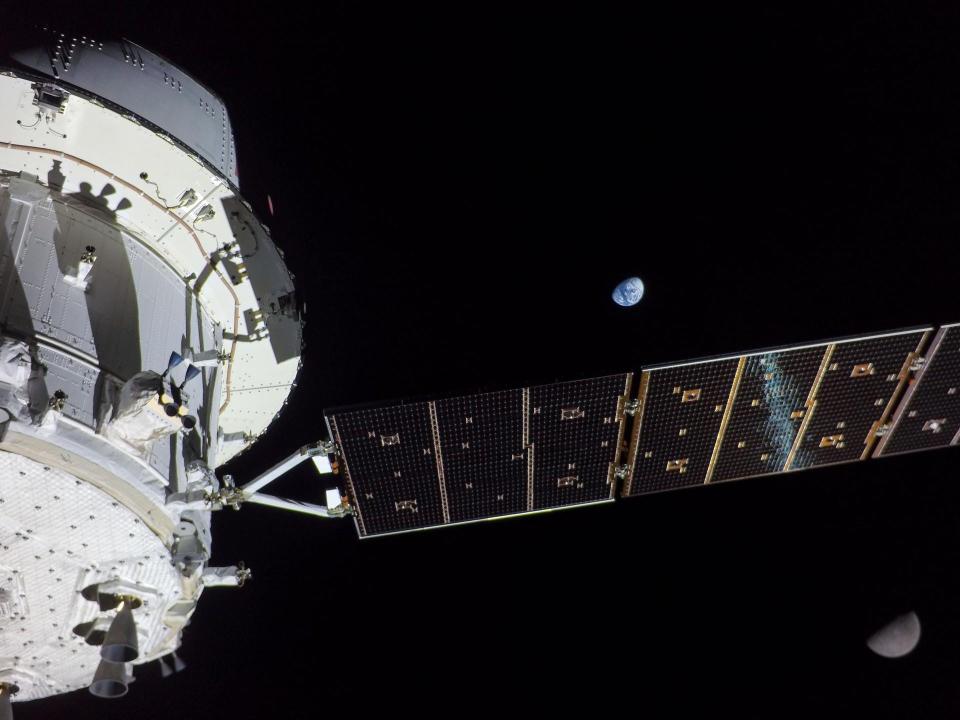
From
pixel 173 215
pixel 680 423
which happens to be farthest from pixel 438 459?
pixel 173 215

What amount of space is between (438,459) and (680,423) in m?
1.83

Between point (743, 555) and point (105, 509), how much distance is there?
581cm

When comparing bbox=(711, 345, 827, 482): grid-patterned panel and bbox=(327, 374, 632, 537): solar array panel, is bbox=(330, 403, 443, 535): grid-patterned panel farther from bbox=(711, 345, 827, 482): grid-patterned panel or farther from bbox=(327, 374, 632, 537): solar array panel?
bbox=(711, 345, 827, 482): grid-patterned panel

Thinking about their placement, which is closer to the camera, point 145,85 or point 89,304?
point 89,304

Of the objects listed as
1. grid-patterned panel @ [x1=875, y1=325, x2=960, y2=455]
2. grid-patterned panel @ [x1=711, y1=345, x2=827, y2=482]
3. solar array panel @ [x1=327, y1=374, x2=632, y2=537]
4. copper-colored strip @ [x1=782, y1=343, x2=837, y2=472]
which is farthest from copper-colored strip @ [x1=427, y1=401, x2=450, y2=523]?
grid-patterned panel @ [x1=875, y1=325, x2=960, y2=455]

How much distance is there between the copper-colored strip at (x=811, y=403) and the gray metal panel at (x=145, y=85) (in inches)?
167

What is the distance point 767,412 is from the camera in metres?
6.50

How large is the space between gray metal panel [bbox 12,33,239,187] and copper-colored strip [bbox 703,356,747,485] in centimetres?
364

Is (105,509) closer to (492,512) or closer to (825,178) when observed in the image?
(492,512)

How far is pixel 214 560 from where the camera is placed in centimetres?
709

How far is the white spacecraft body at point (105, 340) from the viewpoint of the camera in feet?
13.3

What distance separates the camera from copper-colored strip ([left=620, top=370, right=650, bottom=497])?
6098mm

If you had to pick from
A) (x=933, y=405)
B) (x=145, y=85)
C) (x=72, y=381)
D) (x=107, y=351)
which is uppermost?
(x=145, y=85)

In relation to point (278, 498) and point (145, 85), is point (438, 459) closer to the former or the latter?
point (278, 498)
